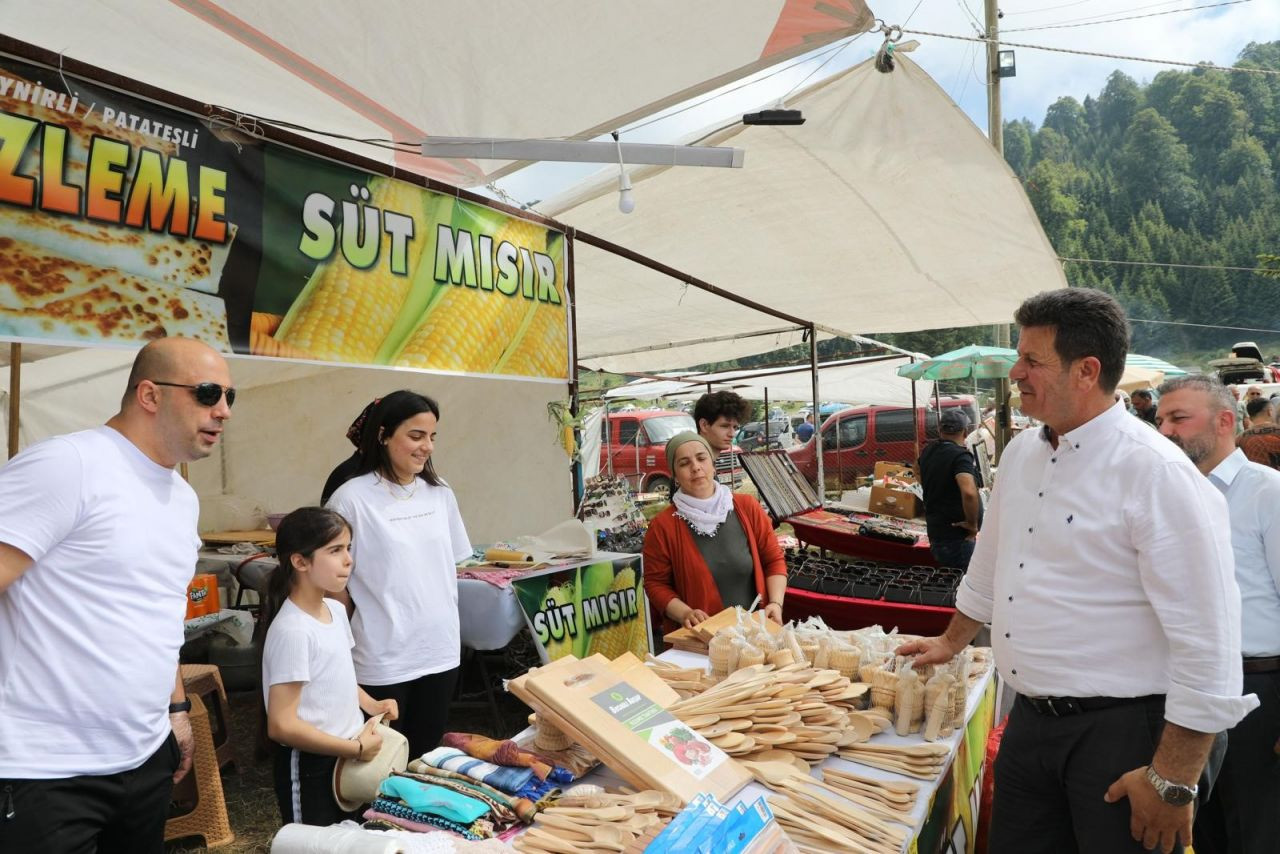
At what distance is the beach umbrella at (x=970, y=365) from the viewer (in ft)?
35.3

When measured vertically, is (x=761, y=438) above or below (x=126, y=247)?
below

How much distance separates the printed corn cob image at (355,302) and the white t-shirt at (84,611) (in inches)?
61.9

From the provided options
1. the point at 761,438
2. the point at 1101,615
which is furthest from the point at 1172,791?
the point at 761,438

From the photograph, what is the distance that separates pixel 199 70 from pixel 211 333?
1.28 m

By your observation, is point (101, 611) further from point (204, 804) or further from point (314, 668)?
point (204, 804)

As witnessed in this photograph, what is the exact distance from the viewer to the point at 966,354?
38.8 ft

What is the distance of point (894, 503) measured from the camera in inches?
360

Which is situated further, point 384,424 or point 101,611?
point 384,424

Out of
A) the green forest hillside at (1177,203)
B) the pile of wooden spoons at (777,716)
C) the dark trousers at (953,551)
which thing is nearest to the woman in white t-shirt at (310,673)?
the pile of wooden spoons at (777,716)

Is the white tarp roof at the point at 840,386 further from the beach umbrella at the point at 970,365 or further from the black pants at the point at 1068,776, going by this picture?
the black pants at the point at 1068,776

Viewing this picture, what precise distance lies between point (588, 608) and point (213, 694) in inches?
71.2

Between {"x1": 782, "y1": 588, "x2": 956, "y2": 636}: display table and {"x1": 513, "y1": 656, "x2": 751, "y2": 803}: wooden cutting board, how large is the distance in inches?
102

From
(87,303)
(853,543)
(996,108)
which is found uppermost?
(996,108)

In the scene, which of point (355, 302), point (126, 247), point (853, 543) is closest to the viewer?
point (126, 247)
